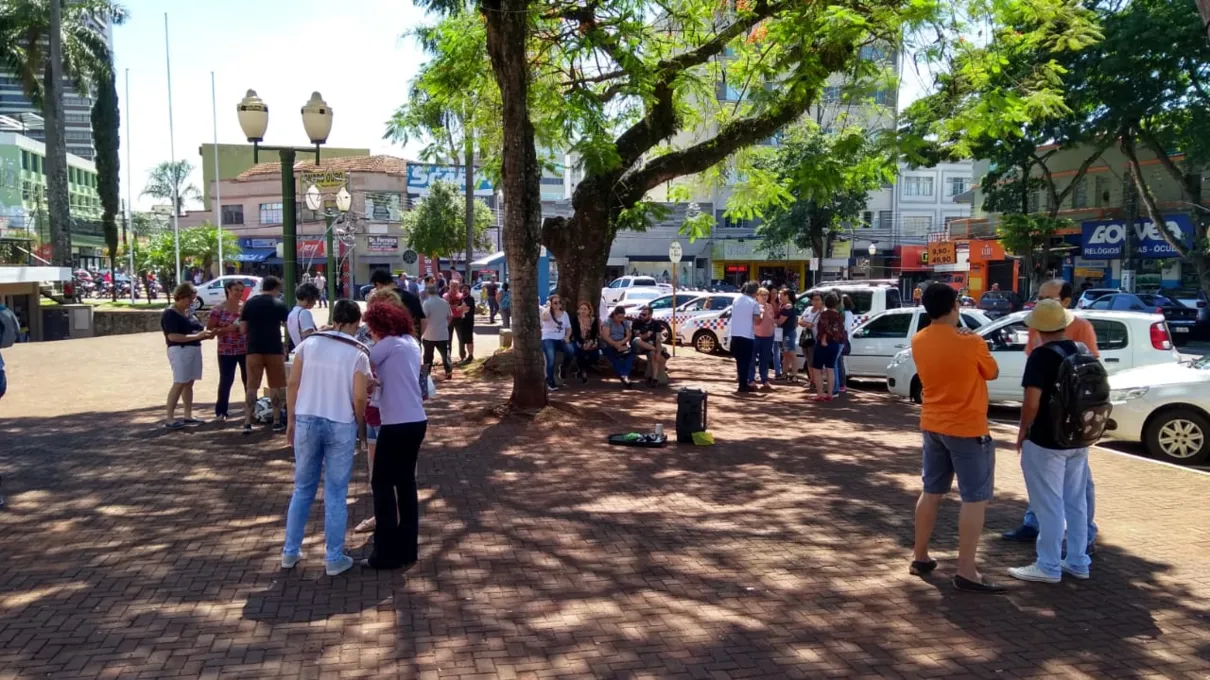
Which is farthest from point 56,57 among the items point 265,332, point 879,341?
point 879,341

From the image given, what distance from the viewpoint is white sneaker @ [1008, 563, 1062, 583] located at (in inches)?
215

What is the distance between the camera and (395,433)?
555 cm

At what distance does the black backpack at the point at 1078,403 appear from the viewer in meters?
5.15

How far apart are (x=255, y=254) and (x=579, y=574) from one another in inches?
2222

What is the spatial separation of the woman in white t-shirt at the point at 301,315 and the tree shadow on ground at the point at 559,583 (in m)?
1.22

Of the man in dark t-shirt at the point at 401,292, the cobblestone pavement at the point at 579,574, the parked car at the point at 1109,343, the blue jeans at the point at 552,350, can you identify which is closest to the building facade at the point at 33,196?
the blue jeans at the point at 552,350

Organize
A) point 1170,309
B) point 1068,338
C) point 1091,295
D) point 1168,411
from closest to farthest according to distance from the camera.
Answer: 1. point 1068,338
2. point 1168,411
3. point 1170,309
4. point 1091,295

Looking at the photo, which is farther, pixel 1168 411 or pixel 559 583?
pixel 1168 411

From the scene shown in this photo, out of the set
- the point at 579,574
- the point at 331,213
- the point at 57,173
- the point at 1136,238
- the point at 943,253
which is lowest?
the point at 579,574

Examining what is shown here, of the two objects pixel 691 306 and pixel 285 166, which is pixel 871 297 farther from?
pixel 285 166

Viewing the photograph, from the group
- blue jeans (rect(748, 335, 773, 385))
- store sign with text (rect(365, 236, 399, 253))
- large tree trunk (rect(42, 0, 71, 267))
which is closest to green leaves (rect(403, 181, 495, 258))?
store sign with text (rect(365, 236, 399, 253))

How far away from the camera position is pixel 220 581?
5.43 m

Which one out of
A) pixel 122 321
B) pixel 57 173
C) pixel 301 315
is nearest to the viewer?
pixel 301 315

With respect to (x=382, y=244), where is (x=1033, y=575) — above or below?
below
